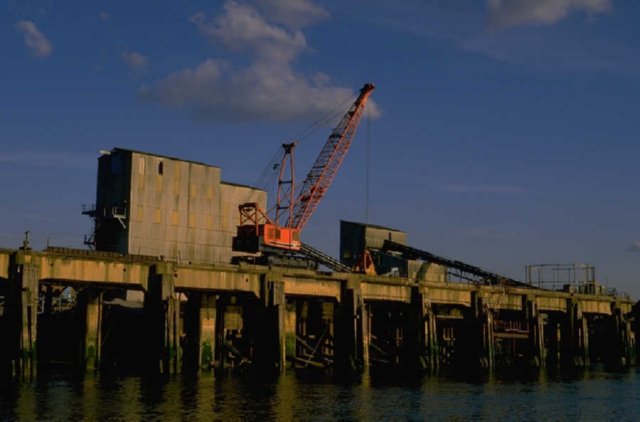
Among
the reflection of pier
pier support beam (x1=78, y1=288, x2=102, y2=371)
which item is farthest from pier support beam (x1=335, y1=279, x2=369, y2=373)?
pier support beam (x1=78, y1=288, x2=102, y2=371)

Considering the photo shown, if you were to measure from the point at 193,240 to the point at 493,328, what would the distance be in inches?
1397

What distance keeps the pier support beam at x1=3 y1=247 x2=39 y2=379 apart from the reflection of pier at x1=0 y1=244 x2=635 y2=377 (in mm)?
76

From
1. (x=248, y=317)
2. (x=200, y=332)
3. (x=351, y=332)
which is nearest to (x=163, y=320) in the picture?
(x=200, y=332)

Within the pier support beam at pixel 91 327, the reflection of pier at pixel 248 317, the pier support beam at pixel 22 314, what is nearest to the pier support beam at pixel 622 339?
the reflection of pier at pixel 248 317

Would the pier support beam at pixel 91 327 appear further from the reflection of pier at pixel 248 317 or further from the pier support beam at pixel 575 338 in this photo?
the pier support beam at pixel 575 338

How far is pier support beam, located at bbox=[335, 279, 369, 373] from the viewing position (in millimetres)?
84688

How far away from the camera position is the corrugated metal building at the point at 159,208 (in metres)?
90.9

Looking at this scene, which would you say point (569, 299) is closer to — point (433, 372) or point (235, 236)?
point (433, 372)

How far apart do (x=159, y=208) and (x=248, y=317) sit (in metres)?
15.6

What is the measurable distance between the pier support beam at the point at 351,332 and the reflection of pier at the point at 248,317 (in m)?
0.10

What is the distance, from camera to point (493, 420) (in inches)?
2149

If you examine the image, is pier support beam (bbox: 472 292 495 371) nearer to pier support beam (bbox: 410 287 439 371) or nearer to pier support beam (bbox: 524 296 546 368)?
pier support beam (bbox: 410 287 439 371)

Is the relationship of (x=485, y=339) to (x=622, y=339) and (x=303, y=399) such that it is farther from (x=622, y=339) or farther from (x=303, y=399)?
(x=303, y=399)

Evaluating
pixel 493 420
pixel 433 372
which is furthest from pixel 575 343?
pixel 493 420
